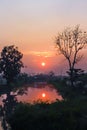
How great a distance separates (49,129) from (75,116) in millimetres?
2075

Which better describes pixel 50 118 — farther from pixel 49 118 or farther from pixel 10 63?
pixel 10 63

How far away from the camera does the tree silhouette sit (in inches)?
4107

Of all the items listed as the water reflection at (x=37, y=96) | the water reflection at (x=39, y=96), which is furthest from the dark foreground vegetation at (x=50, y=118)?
the water reflection at (x=37, y=96)

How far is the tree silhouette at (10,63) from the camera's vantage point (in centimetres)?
10431

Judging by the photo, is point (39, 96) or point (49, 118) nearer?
point (49, 118)

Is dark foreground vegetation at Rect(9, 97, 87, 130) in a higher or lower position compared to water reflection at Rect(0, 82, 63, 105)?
higher

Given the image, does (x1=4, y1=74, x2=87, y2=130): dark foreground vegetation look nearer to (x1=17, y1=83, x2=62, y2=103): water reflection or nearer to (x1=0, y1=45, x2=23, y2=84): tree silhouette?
(x1=17, y1=83, x2=62, y2=103): water reflection

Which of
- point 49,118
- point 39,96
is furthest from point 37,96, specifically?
point 49,118

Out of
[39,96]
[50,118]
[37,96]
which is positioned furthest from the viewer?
[37,96]

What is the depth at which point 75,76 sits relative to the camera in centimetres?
6366

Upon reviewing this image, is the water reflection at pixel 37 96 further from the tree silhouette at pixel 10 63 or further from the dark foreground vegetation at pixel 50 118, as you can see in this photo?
the tree silhouette at pixel 10 63

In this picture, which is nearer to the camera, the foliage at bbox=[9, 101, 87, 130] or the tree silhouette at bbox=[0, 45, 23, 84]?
the foliage at bbox=[9, 101, 87, 130]

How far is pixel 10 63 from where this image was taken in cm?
10600

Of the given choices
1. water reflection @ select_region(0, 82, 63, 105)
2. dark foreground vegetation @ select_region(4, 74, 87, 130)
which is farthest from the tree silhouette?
dark foreground vegetation @ select_region(4, 74, 87, 130)
